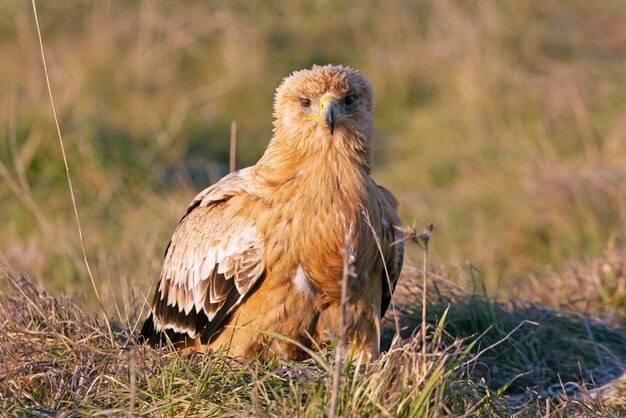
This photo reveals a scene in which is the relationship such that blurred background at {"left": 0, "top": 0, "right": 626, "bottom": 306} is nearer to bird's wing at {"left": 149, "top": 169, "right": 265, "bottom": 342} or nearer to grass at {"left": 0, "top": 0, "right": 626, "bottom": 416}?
grass at {"left": 0, "top": 0, "right": 626, "bottom": 416}

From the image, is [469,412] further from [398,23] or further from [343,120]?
[398,23]

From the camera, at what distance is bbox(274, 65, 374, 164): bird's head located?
4.57 m

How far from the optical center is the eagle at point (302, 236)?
4.43 m

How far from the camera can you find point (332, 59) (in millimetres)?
13375

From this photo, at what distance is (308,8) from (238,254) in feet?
35.6

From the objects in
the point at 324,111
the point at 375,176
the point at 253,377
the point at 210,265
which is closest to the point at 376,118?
the point at 375,176

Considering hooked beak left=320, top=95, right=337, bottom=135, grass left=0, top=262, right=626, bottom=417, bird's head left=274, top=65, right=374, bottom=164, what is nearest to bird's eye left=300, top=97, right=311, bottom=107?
bird's head left=274, top=65, right=374, bottom=164

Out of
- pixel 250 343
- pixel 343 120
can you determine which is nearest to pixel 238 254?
pixel 250 343

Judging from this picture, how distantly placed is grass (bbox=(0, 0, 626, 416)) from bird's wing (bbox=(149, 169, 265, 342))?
0.27 meters

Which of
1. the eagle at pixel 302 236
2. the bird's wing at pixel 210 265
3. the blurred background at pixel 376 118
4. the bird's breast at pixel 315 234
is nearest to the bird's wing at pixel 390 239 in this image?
the eagle at pixel 302 236

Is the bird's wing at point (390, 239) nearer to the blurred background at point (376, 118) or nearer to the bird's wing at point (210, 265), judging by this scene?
the bird's wing at point (210, 265)

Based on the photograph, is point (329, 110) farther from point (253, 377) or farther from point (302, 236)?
point (253, 377)

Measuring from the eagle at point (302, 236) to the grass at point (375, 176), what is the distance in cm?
36

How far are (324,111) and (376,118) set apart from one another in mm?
8168
